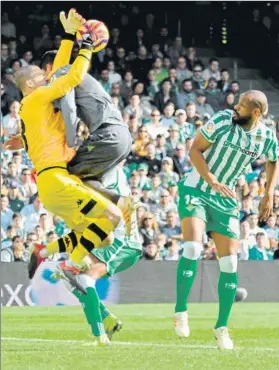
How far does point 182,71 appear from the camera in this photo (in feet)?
75.3

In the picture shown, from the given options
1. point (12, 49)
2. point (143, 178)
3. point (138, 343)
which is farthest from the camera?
point (12, 49)

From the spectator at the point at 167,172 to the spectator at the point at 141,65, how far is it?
3436 millimetres

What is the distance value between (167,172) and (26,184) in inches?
98.8

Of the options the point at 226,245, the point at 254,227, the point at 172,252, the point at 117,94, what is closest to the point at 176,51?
the point at 117,94

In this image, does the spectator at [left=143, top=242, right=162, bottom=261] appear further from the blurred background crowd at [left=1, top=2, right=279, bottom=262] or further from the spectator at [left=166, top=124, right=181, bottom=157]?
the spectator at [left=166, top=124, right=181, bottom=157]

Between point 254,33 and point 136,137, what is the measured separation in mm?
6623

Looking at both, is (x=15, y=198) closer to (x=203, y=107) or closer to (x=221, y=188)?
(x=203, y=107)

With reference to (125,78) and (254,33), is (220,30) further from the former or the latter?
(125,78)

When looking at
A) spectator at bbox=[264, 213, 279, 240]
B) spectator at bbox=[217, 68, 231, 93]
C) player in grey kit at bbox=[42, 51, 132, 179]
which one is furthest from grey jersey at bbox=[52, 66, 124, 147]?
spectator at bbox=[217, 68, 231, 93]

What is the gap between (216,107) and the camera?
22328 mm

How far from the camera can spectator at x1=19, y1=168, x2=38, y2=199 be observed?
1855cm

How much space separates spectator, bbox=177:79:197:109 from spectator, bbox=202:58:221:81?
3.52 feet

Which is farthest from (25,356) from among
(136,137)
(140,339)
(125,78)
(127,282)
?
(125,78)

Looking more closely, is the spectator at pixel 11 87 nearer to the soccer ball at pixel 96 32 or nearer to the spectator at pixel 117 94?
the spectator at pixel 117 94
